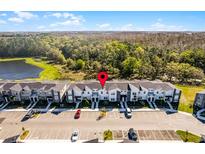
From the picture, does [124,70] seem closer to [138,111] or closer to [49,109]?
[138,111]

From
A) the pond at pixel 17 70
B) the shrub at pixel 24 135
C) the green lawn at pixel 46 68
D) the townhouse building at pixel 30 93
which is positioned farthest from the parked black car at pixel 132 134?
the pond at pixel 17 70

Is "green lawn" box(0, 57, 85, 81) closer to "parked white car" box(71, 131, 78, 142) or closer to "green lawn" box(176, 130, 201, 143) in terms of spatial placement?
"parked white car" box(71, 131, 78, 142)

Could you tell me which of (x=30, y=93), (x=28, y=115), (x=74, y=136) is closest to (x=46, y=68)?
(x=30, y=93)

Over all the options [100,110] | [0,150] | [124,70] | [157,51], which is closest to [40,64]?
[124,70]

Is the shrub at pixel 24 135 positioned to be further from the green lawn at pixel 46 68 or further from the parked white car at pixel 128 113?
the green lawn at pixel 46 68

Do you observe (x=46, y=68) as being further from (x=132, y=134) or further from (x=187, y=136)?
(x=187, y=136)
